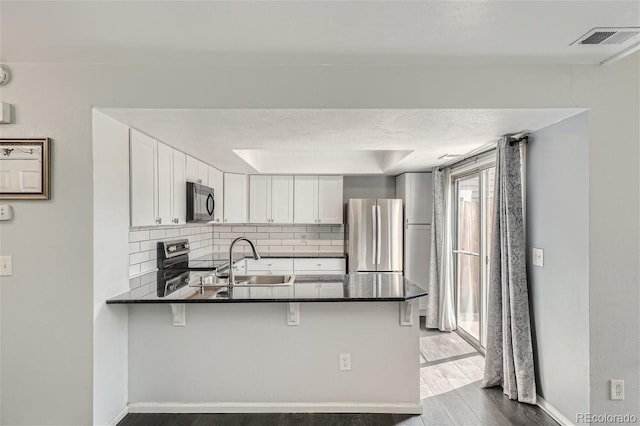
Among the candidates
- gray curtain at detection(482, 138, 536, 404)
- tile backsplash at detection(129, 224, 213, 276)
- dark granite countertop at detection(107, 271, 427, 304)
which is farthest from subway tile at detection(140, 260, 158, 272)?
gray curtain at detection(482, 138, 536, 404)

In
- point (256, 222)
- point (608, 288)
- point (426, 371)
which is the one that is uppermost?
point (256, 222)

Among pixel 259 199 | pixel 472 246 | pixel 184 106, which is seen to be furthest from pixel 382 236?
pixel 184 106

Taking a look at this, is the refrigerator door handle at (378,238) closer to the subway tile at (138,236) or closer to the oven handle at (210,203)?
the oven handle at (210,203)

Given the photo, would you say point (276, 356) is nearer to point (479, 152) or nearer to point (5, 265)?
point (5, 265)

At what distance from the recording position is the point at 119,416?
8.95 feet

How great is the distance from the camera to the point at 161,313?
2877mm

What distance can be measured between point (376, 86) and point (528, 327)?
213 centimetres

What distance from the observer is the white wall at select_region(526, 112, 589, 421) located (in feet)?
7.99

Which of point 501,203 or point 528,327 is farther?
point 501,203

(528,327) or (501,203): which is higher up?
(501,203)

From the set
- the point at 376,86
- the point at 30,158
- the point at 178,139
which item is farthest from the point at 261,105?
the point at 30,158

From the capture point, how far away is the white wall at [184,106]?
7.75 ft

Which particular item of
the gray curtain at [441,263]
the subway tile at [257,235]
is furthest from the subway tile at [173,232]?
the gray curtain at [441,263]

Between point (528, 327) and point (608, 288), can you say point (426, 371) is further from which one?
point (608, 288)
